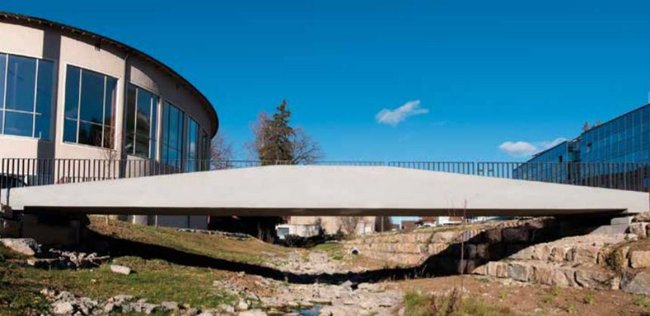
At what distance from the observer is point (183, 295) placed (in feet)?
53.0

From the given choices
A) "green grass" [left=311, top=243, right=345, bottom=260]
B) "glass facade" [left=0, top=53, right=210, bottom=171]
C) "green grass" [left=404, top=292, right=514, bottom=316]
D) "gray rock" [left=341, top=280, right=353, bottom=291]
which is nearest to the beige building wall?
"green grass" [left=311, top=243, right=345, bottom=260]

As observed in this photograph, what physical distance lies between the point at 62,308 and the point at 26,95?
58.0 feet

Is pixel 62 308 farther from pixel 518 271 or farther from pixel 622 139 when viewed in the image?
pixel 622 139

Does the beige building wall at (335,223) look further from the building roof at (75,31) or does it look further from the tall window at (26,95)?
the tall window at (26,95)

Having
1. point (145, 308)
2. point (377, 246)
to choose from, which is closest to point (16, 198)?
point (145, 308)

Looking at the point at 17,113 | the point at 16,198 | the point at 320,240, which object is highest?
the point at 17,113

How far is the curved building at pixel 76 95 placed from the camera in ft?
88.5

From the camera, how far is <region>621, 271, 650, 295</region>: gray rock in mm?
15852

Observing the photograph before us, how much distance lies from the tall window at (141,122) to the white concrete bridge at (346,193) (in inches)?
457

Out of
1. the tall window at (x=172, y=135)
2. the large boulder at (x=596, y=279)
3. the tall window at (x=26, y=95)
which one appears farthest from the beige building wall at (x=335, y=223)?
the large boulder at (x=596, y=279)

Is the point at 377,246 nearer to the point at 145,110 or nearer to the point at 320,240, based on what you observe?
the point at 145,110

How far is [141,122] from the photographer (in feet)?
106

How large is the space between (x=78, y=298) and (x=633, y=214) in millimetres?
16257

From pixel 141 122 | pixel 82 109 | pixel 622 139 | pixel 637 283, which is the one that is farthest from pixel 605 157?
pixel 82 109
